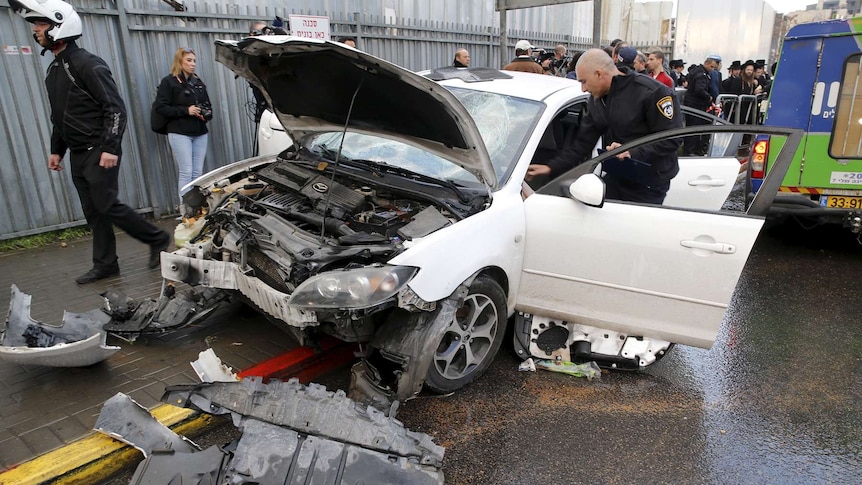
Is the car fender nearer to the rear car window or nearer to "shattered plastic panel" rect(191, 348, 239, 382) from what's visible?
"shattered plastic panel" rect(191, 348, 239, 382)

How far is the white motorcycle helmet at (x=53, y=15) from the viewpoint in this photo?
402 centimetres

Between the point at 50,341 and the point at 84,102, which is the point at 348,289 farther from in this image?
the point at 84,102

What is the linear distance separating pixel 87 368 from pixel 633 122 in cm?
391

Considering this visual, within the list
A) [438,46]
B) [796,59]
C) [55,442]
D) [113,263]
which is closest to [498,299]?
[55,442]

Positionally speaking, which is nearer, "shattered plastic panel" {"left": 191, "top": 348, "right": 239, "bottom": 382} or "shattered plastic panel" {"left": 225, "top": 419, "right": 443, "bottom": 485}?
"shattered plastic panel" {"left": 225, "top": 419, "right": 443, "bottom": 485}

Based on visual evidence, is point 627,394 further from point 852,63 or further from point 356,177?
point 852,63

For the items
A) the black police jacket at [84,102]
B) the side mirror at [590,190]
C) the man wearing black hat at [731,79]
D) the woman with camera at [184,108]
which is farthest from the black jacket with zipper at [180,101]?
the man wearing black hat at [731,79]

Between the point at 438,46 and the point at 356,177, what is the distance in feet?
23.0

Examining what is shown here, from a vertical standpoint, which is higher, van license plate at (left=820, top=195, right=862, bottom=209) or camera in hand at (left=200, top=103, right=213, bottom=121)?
camera in hand at (left=200, top=103, right=213, bottom=121)

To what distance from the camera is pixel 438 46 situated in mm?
9930

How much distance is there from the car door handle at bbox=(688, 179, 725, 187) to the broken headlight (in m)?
2.95

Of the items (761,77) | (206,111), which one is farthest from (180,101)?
(761,77)

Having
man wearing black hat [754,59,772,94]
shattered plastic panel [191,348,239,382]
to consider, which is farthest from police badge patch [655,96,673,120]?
man wearing black hat [754,59,772,94]

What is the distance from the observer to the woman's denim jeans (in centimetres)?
634
